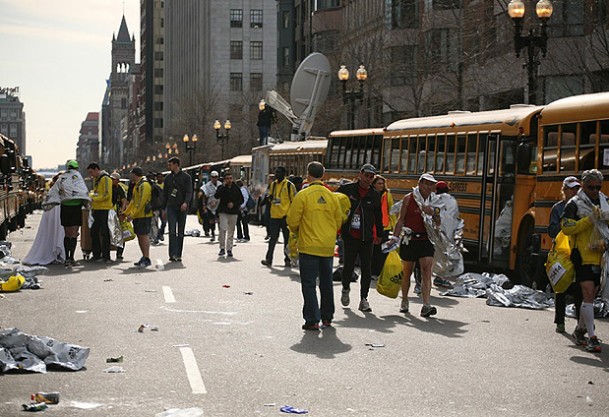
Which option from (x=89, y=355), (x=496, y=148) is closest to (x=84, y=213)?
(x=496, y=148)

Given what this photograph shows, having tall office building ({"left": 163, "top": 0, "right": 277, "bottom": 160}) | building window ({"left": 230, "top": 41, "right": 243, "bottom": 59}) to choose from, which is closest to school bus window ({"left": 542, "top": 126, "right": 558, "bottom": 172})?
tall office building ({"left": 163, "top": 0, "right": 277, "bottom": 160})

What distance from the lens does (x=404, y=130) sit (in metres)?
28.6

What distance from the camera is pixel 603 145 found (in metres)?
17.7

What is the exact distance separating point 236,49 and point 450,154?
12001 centimetres

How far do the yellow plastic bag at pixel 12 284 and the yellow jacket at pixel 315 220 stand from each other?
557cm

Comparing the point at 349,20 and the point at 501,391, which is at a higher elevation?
the point at 349,20

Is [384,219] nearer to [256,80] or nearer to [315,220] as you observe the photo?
[315,220]

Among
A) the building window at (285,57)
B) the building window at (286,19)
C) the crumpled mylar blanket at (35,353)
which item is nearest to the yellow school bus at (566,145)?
the crumpled mylar blanket at (35,353)

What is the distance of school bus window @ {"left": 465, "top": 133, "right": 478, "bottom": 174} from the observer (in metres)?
23.6

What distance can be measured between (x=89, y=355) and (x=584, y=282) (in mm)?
5355

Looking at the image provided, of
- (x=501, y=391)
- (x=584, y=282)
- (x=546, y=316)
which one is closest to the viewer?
(x=501, y=391)

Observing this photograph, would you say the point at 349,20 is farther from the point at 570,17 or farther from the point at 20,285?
the point at 20,285

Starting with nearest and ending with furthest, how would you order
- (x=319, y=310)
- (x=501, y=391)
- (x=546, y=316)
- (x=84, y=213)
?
(x=501, y=391) → (x=319, y=310) → (x=546, y=316) → (x=84, y=213)

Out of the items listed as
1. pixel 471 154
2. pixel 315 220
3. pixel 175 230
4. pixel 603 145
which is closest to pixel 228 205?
pixel 175 230
